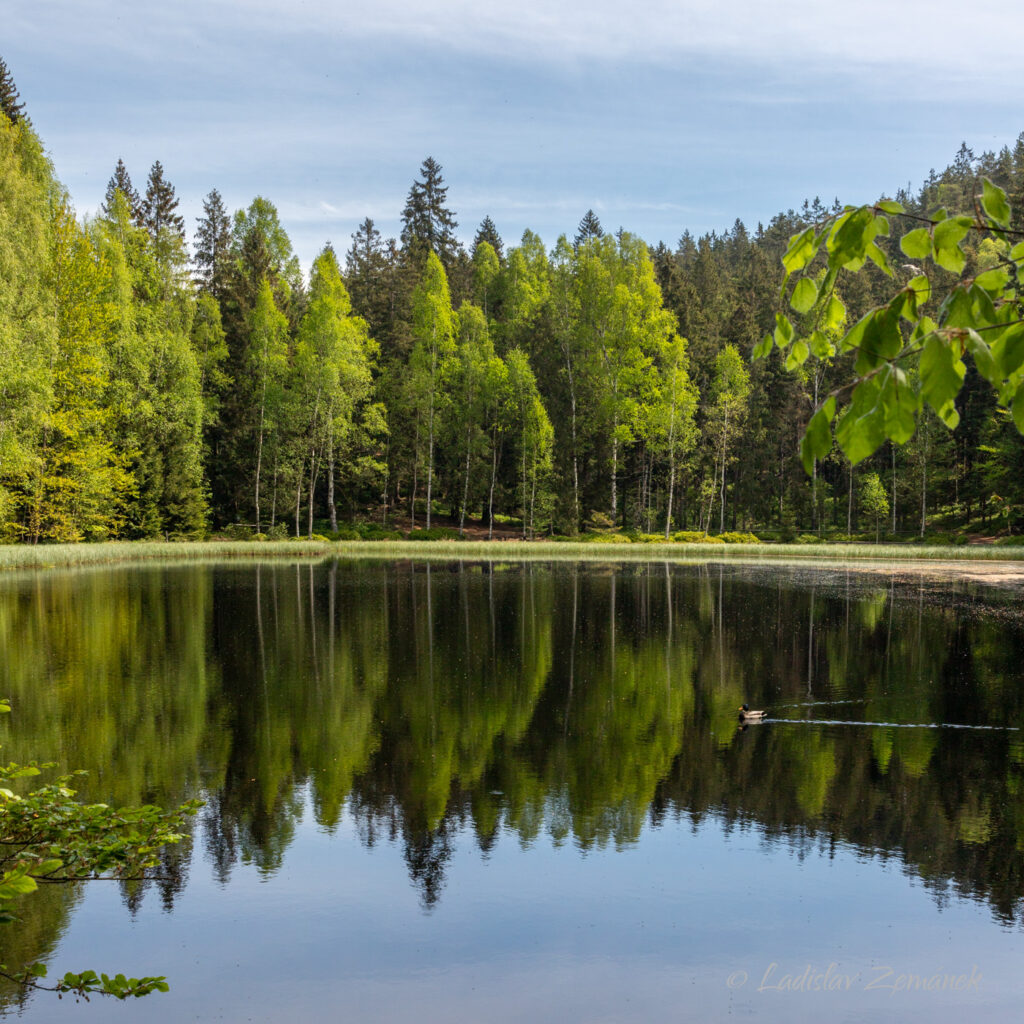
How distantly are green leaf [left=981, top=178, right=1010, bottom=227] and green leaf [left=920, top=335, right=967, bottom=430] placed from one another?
0.41m

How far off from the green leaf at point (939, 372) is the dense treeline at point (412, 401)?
126 feet

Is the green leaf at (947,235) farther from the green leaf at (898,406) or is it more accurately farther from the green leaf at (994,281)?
the green leaf at (898,406)

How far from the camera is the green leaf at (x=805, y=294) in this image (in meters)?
1.93

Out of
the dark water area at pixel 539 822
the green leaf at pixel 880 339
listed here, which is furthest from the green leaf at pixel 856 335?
the dark water area at pixel 539 822

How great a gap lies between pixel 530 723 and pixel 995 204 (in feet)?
34.7

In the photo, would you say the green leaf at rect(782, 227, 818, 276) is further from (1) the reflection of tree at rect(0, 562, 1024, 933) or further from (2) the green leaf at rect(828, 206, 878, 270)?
(1) the reflection of tree at rect(0, 562, 1024, 933)

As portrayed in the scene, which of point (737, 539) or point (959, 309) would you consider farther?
point (737, 539)

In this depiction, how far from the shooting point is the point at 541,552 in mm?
47719

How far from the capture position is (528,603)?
968 inches

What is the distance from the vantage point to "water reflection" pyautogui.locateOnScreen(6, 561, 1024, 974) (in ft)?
26.9

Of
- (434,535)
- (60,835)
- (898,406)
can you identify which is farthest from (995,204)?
(434,535)

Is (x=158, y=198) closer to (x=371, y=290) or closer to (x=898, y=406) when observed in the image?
(x=371, y=290)

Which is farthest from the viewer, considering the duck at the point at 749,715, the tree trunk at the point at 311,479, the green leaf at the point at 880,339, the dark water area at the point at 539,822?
the tree trunk at the point at 311,479

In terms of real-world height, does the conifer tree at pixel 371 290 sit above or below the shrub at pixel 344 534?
above
